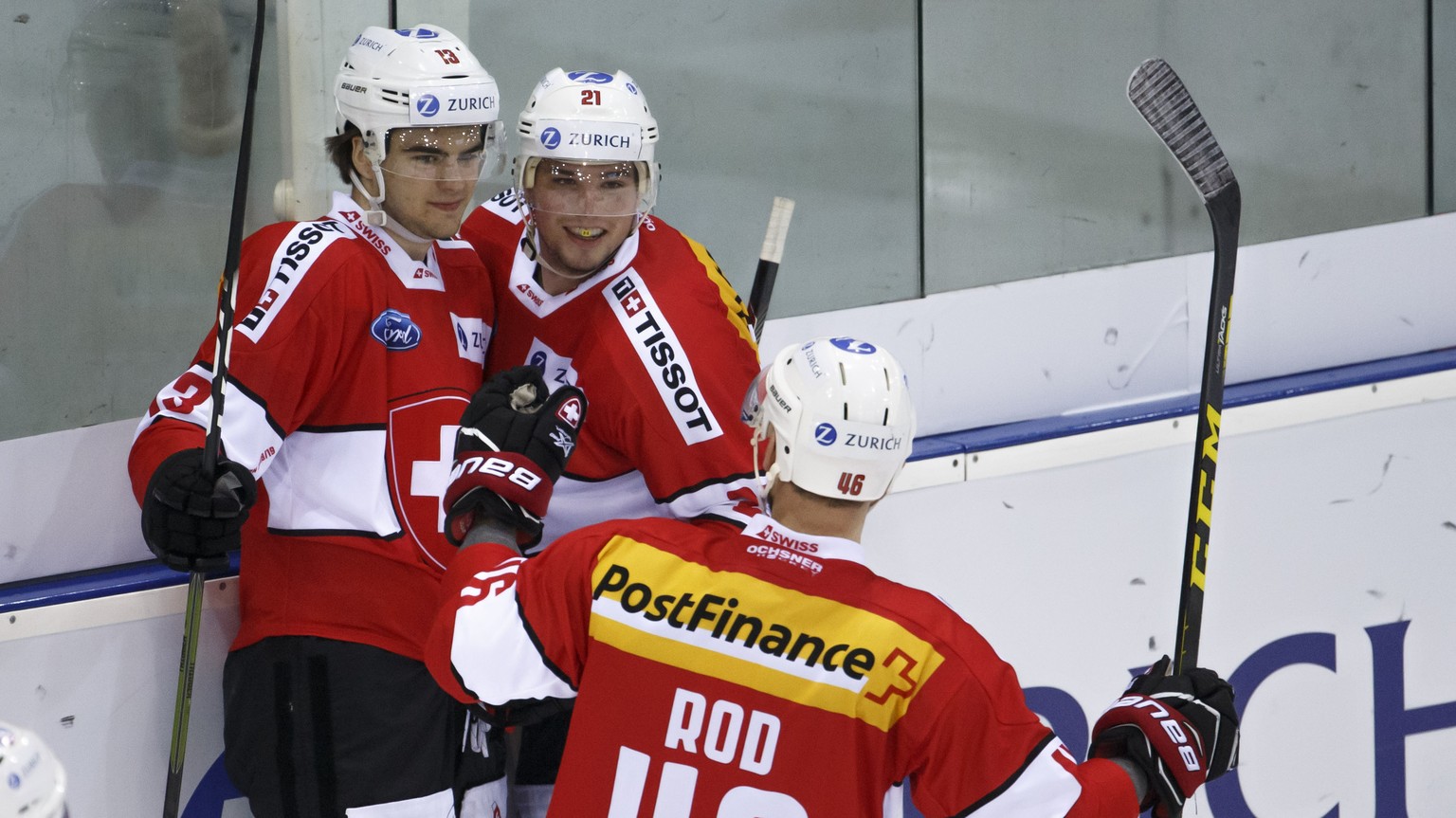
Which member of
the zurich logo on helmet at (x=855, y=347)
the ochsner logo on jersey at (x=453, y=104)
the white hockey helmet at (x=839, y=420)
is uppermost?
the ochsner logo on jersey at (x=453, y=104)

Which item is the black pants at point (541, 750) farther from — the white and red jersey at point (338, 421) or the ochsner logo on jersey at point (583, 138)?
the ochsner logo on jersey at point (583, 138)

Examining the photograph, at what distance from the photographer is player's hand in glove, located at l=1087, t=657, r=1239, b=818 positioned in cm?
189

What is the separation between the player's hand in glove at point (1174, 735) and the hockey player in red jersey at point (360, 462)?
2.72 ft

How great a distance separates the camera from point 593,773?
68.6 inches

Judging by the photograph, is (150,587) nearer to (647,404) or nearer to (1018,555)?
(647,404)

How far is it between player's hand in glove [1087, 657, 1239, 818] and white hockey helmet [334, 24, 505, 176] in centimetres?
106

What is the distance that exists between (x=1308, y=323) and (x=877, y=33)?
1095 mm

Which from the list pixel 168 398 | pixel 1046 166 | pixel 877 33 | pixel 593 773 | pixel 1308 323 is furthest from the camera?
pixel 1308 323

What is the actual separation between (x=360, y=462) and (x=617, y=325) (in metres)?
0.36

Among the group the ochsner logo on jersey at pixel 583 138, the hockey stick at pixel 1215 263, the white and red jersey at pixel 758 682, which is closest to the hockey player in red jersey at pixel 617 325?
the ochsner logo on jersey at pixel 583 138

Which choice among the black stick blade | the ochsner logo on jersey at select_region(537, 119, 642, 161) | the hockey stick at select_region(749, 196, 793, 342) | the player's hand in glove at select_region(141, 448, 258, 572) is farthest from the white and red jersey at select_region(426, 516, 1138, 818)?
the black stick blade

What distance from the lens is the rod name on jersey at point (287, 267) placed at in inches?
80.8

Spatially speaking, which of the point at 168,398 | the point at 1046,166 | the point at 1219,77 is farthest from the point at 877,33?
the point at 168,398

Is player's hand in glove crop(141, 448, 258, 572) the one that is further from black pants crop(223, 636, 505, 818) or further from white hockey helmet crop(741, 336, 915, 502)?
white hockey helmet crop(741, 336, 915, 502)
